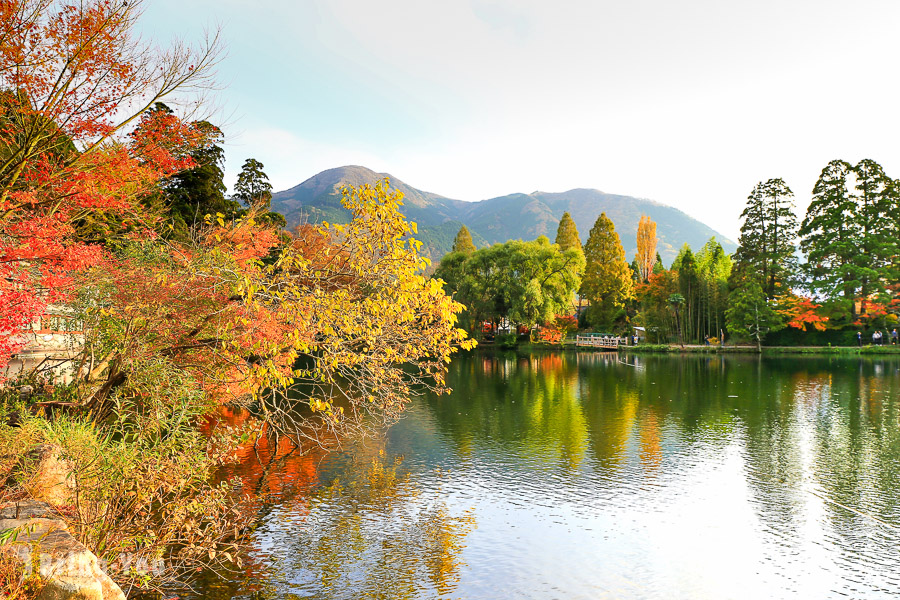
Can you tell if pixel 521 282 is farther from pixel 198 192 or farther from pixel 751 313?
pixel 198 192

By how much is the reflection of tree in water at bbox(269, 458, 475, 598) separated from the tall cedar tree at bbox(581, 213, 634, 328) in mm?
46915

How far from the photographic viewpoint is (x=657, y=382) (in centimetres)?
2783

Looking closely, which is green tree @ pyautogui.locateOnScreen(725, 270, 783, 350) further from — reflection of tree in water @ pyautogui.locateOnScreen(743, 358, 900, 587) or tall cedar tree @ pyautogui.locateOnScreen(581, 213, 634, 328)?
reflection of tree in water @ pyautogui.locateOnScreen(743, 358, 900, 587)

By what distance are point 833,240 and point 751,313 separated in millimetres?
8913

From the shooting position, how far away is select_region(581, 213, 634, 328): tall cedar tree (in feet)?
181

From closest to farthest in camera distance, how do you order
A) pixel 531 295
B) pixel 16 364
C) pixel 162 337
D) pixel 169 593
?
pixel 169 593, pixel 162 337, pixel 16 364, pixel 531 295

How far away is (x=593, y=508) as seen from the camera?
1038 centimetres

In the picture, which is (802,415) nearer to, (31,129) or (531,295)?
(31,129)

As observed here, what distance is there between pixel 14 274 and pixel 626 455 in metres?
12.7

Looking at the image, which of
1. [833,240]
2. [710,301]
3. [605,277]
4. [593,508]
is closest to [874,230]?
[833,240]

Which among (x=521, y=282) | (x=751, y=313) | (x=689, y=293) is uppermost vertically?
(x=521, y=282)

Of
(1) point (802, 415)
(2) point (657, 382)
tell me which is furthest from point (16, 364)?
(2) point (657, 382)

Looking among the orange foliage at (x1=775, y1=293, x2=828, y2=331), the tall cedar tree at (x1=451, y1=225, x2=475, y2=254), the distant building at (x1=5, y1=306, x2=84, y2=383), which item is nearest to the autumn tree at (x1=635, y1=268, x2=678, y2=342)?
the orange foliage at (x1=775, y1=293, x2=828, y2=331)

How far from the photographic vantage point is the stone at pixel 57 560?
4.80 metres
